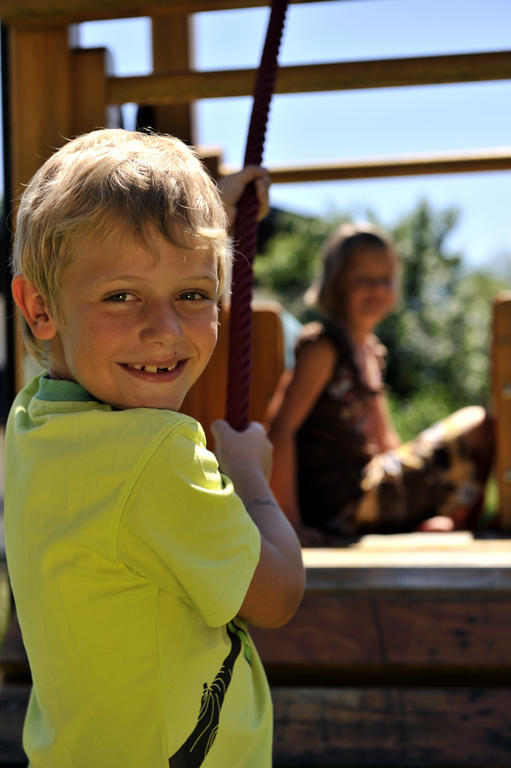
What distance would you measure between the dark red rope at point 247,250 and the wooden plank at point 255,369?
2.49 ft

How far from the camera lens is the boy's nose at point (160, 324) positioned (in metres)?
0.87

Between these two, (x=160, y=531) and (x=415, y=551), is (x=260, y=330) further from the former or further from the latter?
(x=160, y=531)

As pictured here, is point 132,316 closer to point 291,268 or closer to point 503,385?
point 503,385

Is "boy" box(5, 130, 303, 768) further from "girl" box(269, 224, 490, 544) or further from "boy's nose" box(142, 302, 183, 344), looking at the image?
"girl" box(269, 224, 490, 544)

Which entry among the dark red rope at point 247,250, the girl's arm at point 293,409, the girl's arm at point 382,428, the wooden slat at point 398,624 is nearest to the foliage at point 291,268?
the girl's arm at point 382,428

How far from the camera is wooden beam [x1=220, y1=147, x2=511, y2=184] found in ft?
8.74

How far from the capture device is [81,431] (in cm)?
85

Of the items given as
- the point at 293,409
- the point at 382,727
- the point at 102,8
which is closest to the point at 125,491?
the point at 382,727

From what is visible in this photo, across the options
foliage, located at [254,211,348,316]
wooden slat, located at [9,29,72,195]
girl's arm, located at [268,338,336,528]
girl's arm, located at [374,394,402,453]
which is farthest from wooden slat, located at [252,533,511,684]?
foliage, located at [254,211,348,316]

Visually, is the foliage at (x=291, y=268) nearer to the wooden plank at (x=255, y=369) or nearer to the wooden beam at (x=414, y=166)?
the wooden beam at (x=414, y=166)

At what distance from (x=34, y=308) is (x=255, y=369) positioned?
1.30 m

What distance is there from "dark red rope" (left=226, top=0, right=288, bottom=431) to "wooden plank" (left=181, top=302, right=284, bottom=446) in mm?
760

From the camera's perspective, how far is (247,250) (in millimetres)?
1151

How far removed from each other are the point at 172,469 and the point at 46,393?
0.68ft
